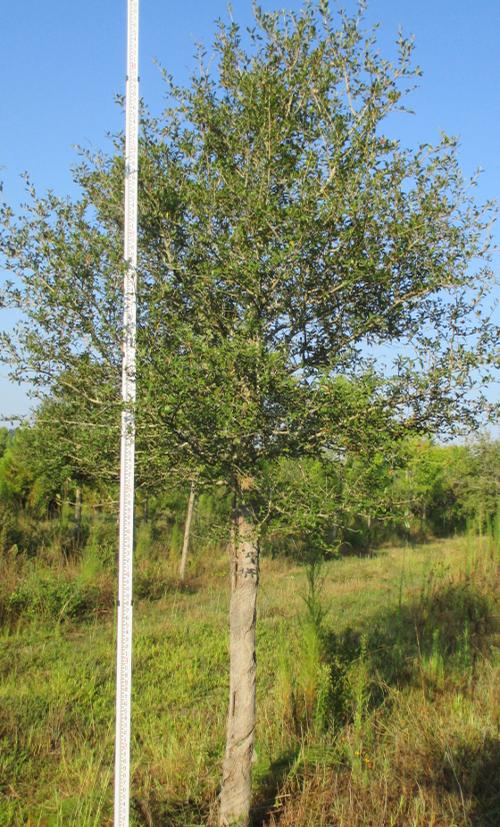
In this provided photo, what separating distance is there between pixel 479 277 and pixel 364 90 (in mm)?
1531

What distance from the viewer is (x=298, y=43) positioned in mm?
4473

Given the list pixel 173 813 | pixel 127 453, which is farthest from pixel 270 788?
pixel 127 453

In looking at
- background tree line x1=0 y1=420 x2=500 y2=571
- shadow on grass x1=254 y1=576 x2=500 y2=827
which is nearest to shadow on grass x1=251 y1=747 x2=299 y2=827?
shadow on grass x1=254 y1=576 x2=500 y2=827

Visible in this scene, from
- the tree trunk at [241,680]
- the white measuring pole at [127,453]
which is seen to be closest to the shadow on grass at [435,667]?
the tree trunk at [241,680]

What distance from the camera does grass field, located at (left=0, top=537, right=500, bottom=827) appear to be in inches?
201

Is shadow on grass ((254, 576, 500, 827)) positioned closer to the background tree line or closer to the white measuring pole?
the background tree line

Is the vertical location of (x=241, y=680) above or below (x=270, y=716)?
above

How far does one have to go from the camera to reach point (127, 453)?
4195 millimetres

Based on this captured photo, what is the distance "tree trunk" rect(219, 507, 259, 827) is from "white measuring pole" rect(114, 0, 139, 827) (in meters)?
→ 1.01

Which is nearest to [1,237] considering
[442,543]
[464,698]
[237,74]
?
[237,74]

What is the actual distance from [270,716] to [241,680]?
2.23 meters

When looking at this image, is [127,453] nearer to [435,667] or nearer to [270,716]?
[270,716]

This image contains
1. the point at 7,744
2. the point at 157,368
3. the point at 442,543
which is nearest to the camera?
the point at 157,368

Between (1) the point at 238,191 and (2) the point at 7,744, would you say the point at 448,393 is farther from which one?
(2) the point at 7,744
